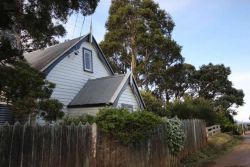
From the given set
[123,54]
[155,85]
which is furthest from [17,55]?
[155,85]

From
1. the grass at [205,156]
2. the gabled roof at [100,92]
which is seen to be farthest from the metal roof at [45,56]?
the grass at [205,156]

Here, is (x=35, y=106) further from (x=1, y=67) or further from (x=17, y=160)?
(x=17, y=160)

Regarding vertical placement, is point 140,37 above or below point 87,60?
above

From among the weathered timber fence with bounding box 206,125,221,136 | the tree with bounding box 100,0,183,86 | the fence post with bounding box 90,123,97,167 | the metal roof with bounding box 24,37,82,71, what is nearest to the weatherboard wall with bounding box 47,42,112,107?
the metal roof with bounding box 24,37,82,71

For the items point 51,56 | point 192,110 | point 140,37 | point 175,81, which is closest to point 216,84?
point 175,81

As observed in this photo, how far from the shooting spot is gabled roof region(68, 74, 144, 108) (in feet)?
59.9

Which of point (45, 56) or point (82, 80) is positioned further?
point (82, 80)

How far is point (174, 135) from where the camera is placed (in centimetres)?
1441

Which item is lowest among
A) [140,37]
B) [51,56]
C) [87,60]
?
[51,56]

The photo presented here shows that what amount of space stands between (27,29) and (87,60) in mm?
11797

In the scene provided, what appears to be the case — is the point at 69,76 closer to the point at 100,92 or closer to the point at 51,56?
the point at 51,56

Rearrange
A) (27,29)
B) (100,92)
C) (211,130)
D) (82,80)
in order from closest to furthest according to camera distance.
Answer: (27,29), (100,92), (82,80), (211,130)

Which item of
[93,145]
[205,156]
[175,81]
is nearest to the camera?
[93,145]

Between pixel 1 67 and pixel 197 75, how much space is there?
53586mm
